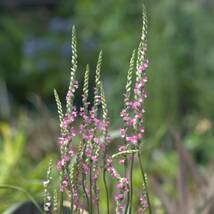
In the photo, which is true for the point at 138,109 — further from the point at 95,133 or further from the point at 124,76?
the point at 124,76

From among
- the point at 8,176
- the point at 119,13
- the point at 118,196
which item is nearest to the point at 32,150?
the point at 8,176

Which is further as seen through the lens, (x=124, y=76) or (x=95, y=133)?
(x=124, y=76)

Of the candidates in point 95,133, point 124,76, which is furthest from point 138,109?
point 124,76

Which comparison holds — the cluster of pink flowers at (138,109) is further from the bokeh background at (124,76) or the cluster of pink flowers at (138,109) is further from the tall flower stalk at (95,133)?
the bokeh background at (124,76)

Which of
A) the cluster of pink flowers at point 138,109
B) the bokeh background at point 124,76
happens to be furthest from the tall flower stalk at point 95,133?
the bokeh background at point 124,76

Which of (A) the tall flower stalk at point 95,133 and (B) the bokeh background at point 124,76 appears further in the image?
(B) the bokeh background at point 124,76

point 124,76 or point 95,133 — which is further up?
point 124,76

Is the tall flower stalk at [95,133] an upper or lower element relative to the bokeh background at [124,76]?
lower

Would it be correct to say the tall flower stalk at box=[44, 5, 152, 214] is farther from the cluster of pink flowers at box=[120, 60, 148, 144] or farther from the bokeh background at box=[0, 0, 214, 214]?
the bokeh background at box=[0, 0, 214, 214]

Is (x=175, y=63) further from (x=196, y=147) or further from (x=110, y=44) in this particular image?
(x=196, y=147)
